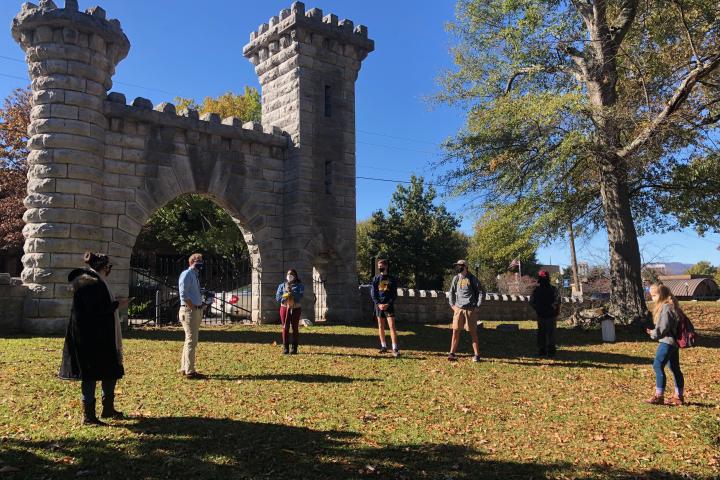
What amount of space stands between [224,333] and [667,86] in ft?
41.4

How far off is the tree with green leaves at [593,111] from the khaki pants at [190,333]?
30.6 ft

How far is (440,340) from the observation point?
12.2m

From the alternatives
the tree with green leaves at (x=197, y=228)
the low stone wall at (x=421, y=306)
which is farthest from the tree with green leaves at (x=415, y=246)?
the low stone wall at (x=421, y=306)

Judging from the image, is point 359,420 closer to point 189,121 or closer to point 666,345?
point 666,345

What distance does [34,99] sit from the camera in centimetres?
1194

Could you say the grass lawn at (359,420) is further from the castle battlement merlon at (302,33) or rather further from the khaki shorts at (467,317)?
the castle battlement merlon at (302,33)

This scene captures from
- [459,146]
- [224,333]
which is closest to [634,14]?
[459,146]

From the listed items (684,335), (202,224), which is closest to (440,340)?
(684,335)

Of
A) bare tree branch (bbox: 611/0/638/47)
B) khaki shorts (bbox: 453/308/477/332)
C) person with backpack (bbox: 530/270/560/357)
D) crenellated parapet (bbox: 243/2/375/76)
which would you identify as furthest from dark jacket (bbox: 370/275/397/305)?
bare tree branch (bbox: 611/0/638/47)

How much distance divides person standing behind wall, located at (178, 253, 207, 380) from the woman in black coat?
199 cm

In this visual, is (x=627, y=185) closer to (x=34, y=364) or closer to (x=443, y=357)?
(x=443, y=357)

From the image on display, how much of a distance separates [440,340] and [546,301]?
2.88 m

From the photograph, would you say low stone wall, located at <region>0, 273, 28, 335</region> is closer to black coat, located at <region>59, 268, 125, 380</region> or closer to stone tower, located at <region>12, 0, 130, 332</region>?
stone tower, located at <region>12, 0, 130, 332</region>

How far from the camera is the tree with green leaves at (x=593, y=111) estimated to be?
13.0 m
